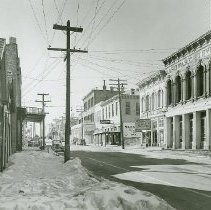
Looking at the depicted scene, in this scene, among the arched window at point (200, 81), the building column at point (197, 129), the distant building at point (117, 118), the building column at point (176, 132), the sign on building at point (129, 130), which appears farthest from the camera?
the distant building at point (117, 118)

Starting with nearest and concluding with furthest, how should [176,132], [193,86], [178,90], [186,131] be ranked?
[193,86], [186,131], [178,90], [176,132]

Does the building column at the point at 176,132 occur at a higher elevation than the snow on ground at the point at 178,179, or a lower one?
higher

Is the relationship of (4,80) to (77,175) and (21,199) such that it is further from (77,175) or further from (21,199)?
(21,199)

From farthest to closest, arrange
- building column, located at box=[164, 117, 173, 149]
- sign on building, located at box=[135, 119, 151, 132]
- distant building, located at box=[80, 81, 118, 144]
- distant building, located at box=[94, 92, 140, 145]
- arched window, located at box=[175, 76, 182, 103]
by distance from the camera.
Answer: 1. distant building, located at box=[80, 81, 118, 144]
2. distant building, located at box=[94, 92, 140, 145]
3. sign on building, located at box=[135, 119, 151, 132]
4. building column, located at box=[164, 117, 173, 149]
5. arched window, located at box=[175, 76, 182, 103]

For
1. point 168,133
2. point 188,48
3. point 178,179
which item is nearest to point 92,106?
point 168,133

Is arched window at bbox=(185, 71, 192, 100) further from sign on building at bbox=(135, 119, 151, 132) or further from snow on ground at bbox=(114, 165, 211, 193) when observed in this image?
snow on ground at bbox=(114, 165, 211, 193)

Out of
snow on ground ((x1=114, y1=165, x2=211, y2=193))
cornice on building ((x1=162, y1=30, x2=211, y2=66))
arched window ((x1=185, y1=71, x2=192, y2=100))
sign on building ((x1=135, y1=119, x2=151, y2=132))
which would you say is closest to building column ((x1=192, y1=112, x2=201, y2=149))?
arched window ((x1=185, y1=71, x2=192, y2=100))

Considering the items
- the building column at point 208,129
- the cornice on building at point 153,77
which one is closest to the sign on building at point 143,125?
the cornice on building at point 153,77

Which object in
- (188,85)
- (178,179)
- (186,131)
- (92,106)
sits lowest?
(178,179)

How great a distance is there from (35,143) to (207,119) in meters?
42.0

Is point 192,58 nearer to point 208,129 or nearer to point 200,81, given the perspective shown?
point 200,81

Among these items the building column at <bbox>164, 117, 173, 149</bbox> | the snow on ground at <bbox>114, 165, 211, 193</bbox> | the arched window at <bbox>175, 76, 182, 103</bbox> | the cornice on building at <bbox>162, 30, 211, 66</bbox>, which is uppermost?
the cornice on building at <bbox>162, 30, 211, 66</bbox>

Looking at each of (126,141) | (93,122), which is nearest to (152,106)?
(126,141)

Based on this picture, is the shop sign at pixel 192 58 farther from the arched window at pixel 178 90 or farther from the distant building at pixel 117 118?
the distant building at pixel 117 118
